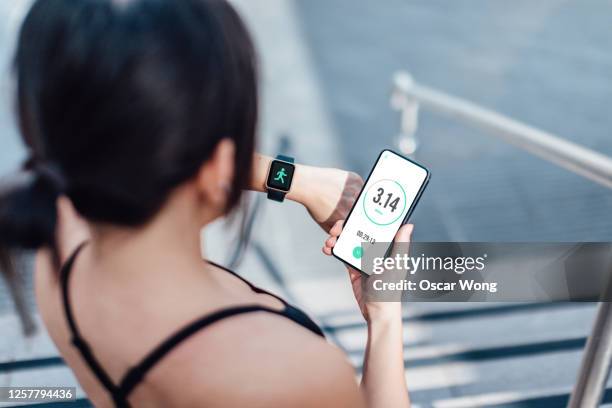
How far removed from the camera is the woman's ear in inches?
30.0

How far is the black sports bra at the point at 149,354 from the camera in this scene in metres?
0.82

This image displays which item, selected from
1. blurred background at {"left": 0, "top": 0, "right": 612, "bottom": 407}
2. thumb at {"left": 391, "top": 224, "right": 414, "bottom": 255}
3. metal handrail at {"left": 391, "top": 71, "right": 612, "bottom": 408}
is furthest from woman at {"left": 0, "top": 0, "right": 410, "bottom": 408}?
metal handrail at {"left": 391, "top": 71, "right": 612, "bottom": 408}

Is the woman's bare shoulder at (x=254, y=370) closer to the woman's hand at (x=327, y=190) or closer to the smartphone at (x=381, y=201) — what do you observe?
the smartphone at (x=381, y=201)

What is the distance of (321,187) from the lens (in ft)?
4.10

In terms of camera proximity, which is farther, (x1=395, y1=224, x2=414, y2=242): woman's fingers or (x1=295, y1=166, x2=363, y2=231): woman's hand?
(x1=295, y1=166, x2=363, y2=231): woman's hand

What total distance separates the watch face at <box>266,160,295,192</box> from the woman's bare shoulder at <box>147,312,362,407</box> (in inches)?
18.2

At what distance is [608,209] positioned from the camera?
3.53 meters

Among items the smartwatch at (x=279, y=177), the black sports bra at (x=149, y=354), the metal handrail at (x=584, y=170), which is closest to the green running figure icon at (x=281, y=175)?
the smartwatch at (x=279, y=177)

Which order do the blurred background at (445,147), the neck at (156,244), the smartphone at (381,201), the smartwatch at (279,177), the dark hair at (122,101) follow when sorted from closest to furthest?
the dark hair at (122,101), the neck at (156,244), the smartphone at (381,201), the smartwatch at (279,177), the blurred background at (445,147)

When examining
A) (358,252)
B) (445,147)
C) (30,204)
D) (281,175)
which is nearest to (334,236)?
(358,252)

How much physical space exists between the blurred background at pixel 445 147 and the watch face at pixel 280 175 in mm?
108

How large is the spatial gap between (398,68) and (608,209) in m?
3.35

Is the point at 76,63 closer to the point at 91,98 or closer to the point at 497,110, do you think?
the point at 91,98

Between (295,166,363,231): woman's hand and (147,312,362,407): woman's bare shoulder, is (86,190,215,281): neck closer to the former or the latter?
(147,312,362,407): woman's bare shoulder
